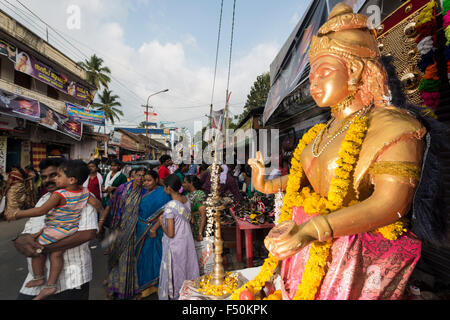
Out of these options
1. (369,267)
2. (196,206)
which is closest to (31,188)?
(196,206)

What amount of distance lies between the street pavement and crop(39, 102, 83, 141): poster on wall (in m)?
5.22

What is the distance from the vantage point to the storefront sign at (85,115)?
11.3 metres

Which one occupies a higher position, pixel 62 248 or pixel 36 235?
pixel 36 235

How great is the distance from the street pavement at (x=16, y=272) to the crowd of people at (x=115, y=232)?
18cm

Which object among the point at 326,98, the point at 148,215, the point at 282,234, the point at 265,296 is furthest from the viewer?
the point at 148,215

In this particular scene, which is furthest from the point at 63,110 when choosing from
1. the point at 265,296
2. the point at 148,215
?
the point at 265,296

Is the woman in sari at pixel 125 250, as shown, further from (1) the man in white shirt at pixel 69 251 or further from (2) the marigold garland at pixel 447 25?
(2) the marigold garland at pixel 447 25

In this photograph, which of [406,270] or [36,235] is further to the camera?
[36,235]

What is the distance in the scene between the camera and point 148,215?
3.24 m

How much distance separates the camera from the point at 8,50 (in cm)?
793

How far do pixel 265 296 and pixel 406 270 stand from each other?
2.62 ft

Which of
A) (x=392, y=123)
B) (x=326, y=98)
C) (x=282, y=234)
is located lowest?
(x=282, y=234)

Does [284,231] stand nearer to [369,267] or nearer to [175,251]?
[369,267]
